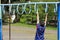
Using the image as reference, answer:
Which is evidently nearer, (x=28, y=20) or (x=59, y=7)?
(x=59, y=7)

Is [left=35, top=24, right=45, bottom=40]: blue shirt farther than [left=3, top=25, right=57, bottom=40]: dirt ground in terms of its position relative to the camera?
No

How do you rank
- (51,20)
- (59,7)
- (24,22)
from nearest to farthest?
(59,7), (51,20), (24,22)

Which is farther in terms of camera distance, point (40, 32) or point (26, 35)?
point (26, 35)

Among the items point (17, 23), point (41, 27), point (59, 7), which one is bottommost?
point (17, 23)

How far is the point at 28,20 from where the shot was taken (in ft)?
69.3

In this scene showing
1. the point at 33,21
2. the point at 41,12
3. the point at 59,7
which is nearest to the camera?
the point at 59,7

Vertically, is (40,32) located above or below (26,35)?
above

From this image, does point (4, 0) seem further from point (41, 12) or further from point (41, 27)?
point (41, 27)

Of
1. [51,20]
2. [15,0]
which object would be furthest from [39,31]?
[15,0]

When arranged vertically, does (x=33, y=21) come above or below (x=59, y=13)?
below

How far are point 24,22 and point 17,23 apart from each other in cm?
97

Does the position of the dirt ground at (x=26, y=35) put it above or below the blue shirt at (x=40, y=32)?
below

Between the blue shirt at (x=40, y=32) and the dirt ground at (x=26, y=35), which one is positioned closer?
the blue shirt at (x=40, y=32)

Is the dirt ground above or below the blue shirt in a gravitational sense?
below
